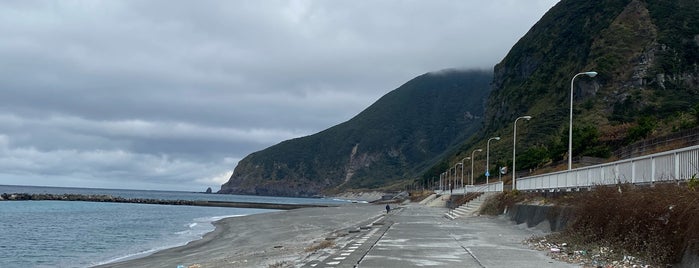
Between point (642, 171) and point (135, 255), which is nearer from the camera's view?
point (642, 171)

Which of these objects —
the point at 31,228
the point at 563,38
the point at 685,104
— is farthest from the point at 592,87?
the point at 31,228

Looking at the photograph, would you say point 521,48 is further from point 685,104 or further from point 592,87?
point 685,104

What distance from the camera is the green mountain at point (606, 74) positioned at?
11412cm

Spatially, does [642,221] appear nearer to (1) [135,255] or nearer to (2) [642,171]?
(2) [642,171]

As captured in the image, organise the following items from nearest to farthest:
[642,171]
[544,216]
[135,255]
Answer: [642,171]
[544,216]
[135,255]

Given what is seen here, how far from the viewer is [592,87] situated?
12838cm

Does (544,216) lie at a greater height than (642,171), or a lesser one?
lesser

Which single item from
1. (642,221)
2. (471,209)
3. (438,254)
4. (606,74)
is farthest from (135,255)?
(606,74)

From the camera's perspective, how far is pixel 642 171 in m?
18.5

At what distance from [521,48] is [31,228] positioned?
6319 inches

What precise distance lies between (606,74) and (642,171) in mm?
117409

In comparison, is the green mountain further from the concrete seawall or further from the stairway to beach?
the concrete seawall

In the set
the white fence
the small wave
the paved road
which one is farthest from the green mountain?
the paved road

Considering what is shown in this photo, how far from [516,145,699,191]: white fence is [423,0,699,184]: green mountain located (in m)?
55.0
